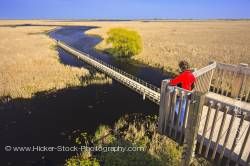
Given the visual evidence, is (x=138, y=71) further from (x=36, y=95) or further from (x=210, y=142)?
(x=210, y=142)

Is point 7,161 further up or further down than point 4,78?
further down

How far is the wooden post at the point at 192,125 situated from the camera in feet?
14.6

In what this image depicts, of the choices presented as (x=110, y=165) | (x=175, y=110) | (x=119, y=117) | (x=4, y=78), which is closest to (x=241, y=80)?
(x=175, y=110)

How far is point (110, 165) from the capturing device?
966 centimetres

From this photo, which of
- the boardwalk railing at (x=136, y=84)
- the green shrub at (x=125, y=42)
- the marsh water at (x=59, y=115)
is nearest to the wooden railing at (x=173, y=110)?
the marsh water at (x=59, y=115)

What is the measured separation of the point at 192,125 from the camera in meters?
4.80

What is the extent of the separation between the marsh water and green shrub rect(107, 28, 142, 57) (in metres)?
12.8

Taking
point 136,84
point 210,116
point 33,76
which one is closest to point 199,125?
point 210,116

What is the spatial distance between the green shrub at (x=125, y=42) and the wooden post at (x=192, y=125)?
2909cm

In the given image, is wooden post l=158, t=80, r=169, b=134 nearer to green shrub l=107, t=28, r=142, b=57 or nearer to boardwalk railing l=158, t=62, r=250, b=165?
boardwalk railing l=158, t=62, r=250, b=165

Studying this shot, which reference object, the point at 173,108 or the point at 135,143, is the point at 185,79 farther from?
the point at 135,143

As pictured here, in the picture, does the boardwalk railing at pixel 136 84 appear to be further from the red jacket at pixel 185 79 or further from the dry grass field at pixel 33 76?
the red jacket at pixel 185 79

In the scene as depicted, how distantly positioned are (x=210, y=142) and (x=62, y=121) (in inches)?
455

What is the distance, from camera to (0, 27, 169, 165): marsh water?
11.4m
